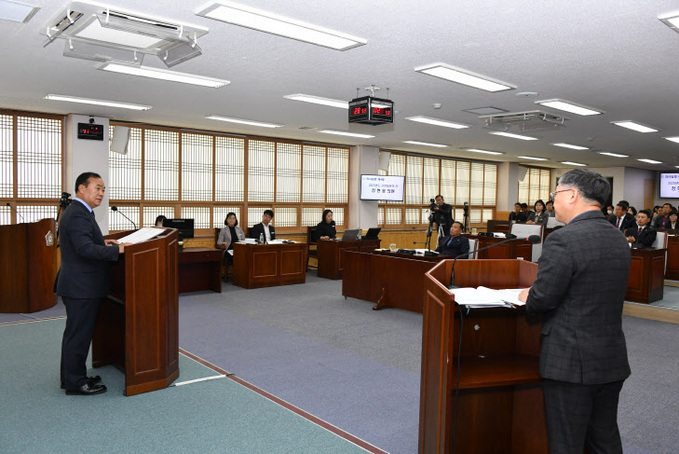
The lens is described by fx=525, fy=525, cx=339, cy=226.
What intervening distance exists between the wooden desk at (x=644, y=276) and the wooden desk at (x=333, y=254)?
13.9ft

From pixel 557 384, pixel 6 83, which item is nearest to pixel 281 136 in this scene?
pixel 6 83

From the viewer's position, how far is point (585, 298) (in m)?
2.09

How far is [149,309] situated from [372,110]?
3151 mm

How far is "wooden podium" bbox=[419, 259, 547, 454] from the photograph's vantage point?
2316 mm

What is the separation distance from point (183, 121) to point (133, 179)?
4.52ft

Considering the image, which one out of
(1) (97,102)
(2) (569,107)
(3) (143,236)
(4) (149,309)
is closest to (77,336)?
(4) (149,309)

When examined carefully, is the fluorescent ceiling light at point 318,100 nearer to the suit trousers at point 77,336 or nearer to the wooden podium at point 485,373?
the suit trousers at point 77,336

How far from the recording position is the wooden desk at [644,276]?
7422mm

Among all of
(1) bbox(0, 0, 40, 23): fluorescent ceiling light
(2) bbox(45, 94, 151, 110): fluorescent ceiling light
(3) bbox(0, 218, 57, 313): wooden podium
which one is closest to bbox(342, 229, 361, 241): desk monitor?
(2) bbox(45, 94, 151, 110): fluorescent ceiling light

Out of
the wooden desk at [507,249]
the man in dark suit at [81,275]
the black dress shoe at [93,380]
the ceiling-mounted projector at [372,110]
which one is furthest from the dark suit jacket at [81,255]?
the wooden desk at [507,249]

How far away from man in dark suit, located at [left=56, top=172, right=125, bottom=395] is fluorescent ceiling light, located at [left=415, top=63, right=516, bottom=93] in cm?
306

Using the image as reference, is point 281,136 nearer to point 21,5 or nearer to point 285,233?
point 285,233

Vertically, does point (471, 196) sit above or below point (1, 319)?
above

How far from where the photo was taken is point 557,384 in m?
2.16
